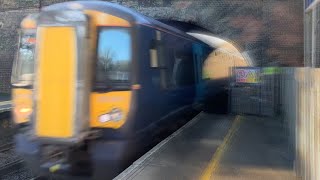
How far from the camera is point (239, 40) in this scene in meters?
16.6

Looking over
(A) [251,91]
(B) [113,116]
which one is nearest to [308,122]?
(B) [113,116]

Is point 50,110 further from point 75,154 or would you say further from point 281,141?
point 281,141

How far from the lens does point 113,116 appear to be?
680 cm

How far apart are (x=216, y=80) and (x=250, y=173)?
927 centimetres

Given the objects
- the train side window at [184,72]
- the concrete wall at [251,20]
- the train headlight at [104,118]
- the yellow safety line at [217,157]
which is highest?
the concrete wall at [251,20]

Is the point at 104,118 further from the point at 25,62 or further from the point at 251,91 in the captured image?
the point at 251,91

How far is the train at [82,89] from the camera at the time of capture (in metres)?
6.51

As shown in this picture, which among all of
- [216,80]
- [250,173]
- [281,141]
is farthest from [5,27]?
[250,173]

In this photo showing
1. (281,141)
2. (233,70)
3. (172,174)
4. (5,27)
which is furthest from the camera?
(5,27)

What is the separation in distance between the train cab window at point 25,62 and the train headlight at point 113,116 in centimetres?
145

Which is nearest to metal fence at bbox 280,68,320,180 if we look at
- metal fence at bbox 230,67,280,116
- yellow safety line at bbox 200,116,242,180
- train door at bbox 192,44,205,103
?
yellow safety line at bbox 200,116,242,180

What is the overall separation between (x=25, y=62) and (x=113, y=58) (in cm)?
161

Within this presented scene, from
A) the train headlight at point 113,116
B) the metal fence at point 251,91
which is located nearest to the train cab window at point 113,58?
the train headlight at point 113,116

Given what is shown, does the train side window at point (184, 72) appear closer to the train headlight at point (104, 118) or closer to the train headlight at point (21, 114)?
the train headlight at point (104, 118)
